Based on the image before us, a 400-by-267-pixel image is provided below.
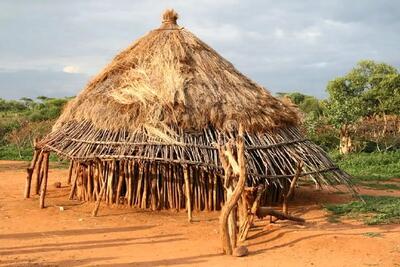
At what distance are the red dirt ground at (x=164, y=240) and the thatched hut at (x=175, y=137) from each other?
1.70 feet

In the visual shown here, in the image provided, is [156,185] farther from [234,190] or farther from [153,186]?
[234,190]

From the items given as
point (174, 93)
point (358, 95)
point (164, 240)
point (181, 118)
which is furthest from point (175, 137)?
point (358, 95)

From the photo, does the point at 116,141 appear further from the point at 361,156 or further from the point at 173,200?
the point at 361,156

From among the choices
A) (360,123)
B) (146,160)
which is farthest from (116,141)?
(360,123)

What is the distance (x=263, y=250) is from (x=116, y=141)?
3.92 metres

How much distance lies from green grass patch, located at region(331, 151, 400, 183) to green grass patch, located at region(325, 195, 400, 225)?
149 inches

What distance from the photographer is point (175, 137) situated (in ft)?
32.6

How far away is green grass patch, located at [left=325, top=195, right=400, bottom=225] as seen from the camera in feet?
30.2

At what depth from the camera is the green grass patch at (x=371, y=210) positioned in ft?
30.2

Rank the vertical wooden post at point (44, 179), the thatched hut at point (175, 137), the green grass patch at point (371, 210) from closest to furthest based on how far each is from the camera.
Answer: the green grass patch at point (371, 210)
the thatched hut at point (175, 137)
the vertical wooden post at point (44, 179)

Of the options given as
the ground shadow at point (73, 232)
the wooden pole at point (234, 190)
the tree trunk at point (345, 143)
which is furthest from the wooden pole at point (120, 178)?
the tree trunk at point (345, 143)

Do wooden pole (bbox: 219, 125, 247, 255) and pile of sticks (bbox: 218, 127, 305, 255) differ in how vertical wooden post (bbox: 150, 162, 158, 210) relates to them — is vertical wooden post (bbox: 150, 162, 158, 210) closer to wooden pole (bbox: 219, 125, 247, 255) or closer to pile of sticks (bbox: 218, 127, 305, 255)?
pile of sticks (bbox: 218, 127, 305, 255)

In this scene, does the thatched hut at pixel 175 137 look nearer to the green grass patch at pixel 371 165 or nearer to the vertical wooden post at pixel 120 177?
the vertical wooden post at pixel 120 177

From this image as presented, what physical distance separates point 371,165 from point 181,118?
971 centimetres
